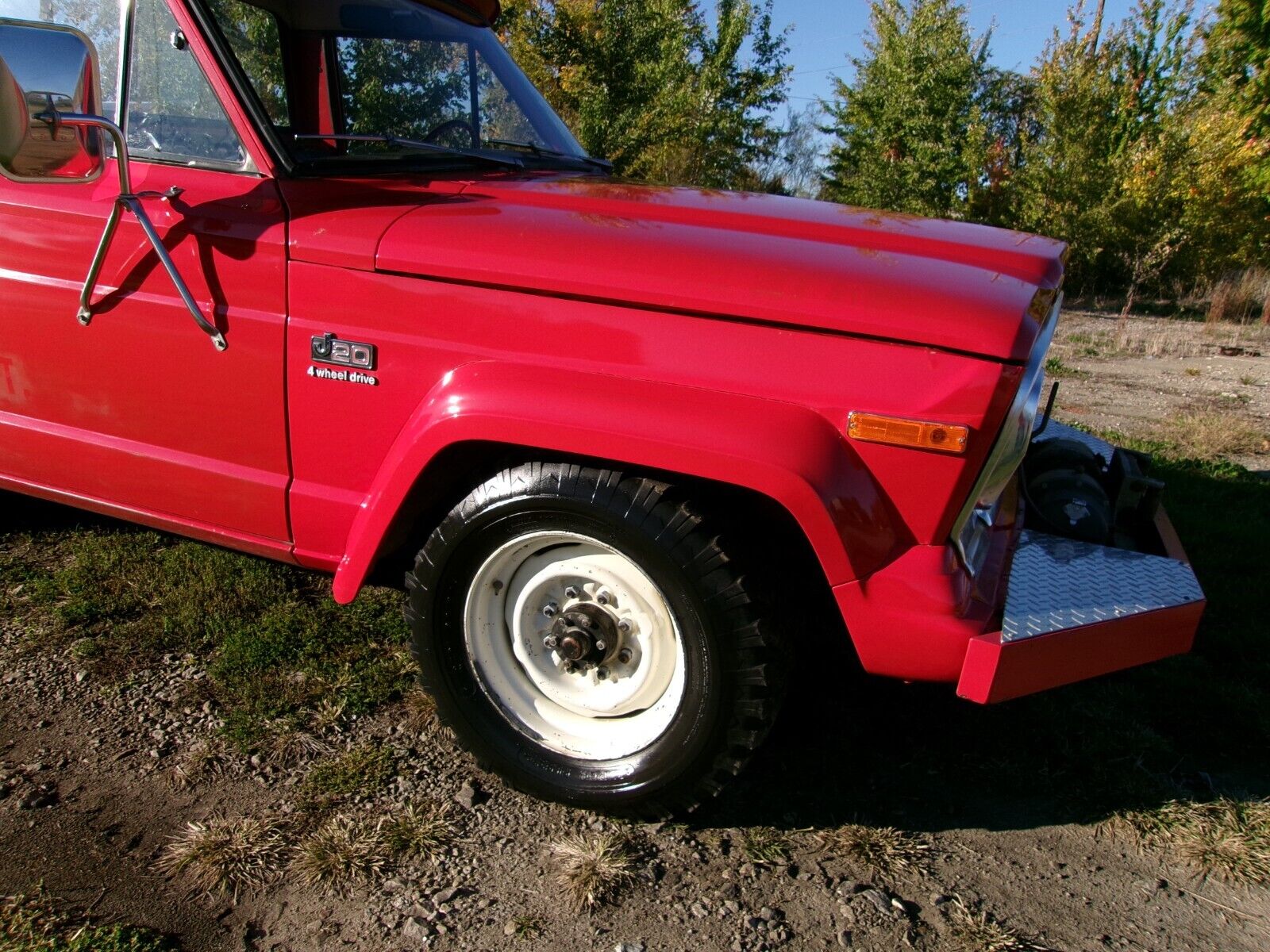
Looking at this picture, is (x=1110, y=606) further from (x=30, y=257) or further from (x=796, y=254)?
(x=30, y=257)

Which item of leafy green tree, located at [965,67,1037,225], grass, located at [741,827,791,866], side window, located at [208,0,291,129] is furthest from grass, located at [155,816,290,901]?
leafy green tree, located at [965,67,1037,225]

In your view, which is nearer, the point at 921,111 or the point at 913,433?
the point at 913,433

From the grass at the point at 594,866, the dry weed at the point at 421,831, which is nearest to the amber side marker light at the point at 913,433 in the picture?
the grass at the point at 594,866

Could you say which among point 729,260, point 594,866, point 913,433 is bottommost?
point 594,866

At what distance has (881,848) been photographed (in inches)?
94.7

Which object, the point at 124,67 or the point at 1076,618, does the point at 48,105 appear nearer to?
the point at 124,67

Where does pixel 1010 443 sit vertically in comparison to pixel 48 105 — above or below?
below

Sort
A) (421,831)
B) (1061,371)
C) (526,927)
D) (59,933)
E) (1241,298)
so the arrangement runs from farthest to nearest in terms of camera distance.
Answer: (1241,298), (1061,371), (421,831), (526,927), (59,933)

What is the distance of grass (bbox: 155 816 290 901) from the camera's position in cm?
218

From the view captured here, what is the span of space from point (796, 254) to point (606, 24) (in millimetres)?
13285

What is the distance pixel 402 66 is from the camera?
10.4ft

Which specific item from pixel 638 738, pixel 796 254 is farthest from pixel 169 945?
pixel 796 254

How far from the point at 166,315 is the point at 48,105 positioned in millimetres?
560

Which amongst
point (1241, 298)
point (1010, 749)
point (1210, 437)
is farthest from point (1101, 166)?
point (1010, 749)
